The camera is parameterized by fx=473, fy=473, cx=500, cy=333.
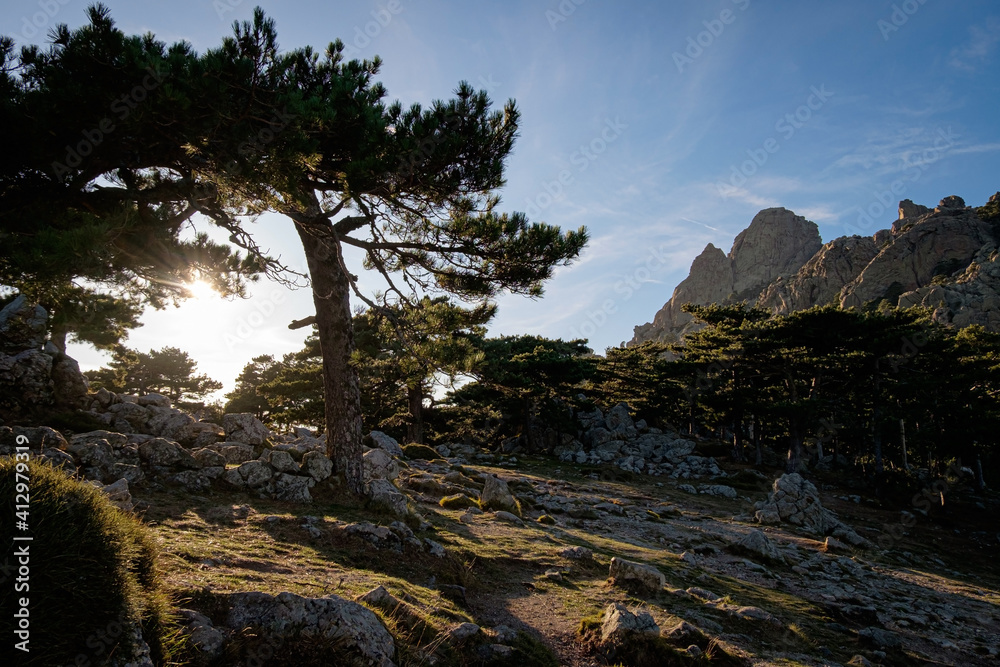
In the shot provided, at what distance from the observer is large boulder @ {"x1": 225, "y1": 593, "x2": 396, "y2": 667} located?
3.72m

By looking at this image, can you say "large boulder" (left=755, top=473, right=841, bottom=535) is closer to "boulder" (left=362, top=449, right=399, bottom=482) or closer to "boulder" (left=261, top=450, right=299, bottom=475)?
"boulder" (left=362, top=449, right=399, bottom=482)

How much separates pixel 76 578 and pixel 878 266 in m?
125

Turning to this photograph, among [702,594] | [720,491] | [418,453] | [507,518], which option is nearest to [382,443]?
[418,453]

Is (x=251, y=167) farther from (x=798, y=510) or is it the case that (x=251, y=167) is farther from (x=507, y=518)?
(x=798, y=510)

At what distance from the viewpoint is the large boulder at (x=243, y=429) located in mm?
12484

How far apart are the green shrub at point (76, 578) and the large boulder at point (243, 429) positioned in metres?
10.2

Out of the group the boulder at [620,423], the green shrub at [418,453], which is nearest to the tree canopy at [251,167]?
the green shrub at [418,453]

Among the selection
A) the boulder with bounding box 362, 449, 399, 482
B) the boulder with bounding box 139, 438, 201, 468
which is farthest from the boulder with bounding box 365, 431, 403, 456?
the boulder with bounding box 139, 438, 201, 468

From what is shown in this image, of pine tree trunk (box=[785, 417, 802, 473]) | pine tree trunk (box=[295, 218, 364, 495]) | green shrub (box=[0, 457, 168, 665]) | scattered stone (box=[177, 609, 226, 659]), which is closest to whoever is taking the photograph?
green shrub (box=[0, 457, 168, 665])

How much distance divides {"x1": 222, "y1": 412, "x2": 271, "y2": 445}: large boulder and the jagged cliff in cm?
5275

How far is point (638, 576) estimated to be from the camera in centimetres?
793

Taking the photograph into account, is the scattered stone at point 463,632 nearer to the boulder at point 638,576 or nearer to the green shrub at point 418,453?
the boulder at point 638,576

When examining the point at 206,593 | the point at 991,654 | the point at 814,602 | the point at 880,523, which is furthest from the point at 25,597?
the point at 880,523

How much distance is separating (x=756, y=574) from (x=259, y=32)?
14.0 m
